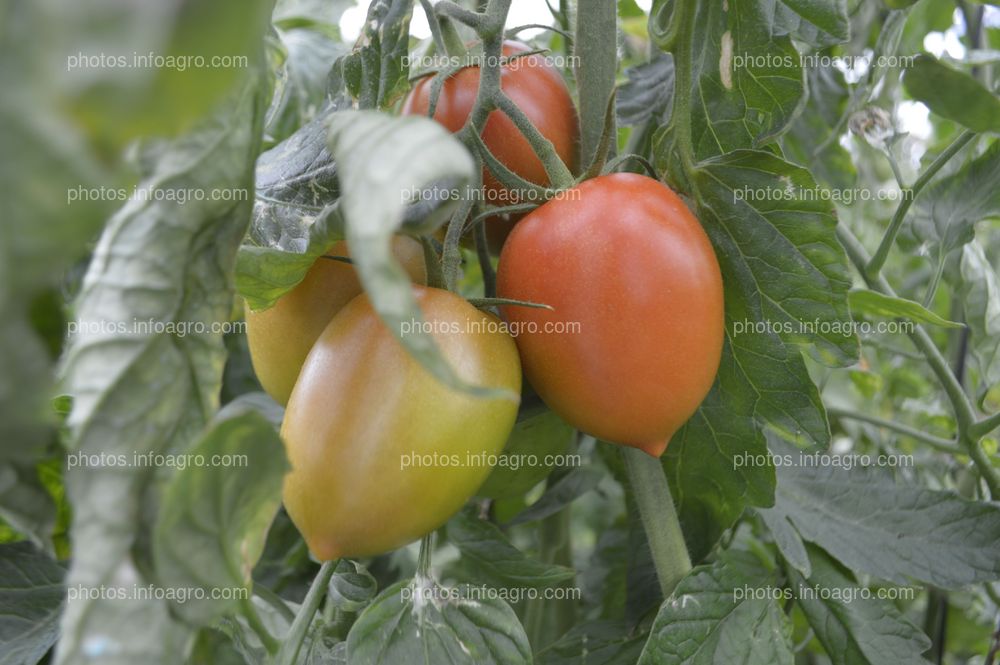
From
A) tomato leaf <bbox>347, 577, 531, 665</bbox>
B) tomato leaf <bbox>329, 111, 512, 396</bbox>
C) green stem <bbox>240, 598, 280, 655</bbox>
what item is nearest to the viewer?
tomato leaf <bbox>329, 111, 512, 396</bbox>

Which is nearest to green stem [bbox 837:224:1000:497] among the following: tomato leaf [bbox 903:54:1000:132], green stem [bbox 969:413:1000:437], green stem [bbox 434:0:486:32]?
green stem [bbox 969:413:1000:437]

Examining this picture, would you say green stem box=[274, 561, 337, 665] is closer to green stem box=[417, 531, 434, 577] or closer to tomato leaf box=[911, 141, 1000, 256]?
green stem box=[417, 531, 434, 577]

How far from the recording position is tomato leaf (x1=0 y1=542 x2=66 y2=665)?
0.56 meters

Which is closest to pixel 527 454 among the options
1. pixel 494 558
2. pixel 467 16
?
pixel 494 558

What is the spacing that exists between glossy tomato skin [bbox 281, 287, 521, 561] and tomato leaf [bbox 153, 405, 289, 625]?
0.07 m

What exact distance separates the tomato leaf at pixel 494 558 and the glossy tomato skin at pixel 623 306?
6.7 inches

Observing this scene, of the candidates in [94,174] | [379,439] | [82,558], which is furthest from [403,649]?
[94,174]

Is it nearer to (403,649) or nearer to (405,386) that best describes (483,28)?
(405,386)

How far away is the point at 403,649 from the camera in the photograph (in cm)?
52

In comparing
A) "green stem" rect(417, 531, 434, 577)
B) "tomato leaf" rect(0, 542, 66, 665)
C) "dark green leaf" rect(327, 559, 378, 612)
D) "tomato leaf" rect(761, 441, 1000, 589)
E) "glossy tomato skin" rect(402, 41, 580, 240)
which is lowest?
"tomato leaf" rect(0, 542, 66, 665)

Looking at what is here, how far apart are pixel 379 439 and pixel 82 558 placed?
16cm

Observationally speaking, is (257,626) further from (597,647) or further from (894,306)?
(894,306)

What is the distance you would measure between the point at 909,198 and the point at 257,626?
58 centimetres

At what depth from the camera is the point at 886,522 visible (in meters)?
0.69
